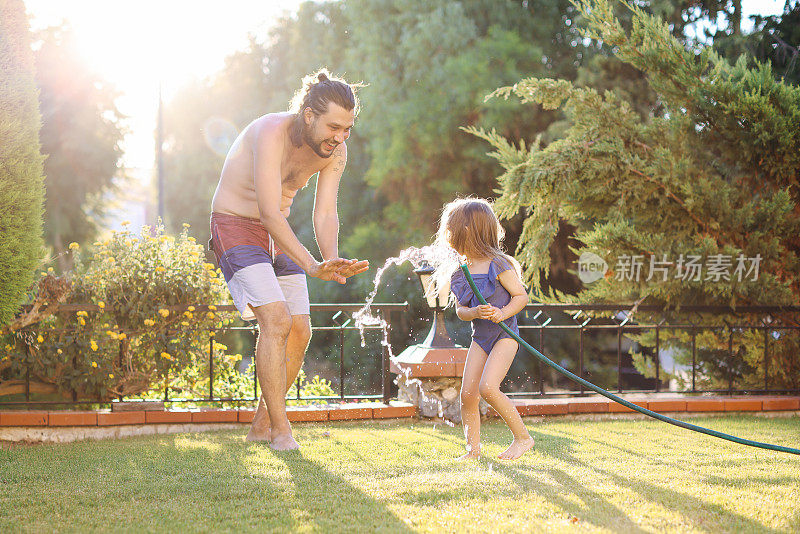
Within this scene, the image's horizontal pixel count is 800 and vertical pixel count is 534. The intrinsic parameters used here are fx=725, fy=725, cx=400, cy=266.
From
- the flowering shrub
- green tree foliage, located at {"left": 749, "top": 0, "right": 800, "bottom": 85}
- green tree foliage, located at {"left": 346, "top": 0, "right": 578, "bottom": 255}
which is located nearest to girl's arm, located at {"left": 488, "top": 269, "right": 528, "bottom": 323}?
the flowering shrub

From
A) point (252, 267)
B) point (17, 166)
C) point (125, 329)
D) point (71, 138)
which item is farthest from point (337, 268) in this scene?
point (71, 138)

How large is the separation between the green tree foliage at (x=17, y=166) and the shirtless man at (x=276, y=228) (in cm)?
126

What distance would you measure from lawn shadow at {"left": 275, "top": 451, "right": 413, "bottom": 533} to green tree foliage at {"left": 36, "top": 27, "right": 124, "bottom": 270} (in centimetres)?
1635

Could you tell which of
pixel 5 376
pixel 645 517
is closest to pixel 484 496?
pixel 645 517

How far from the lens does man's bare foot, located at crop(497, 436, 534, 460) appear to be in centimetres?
361

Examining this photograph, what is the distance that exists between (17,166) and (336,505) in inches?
119

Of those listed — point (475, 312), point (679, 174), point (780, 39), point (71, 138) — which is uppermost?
point (71, 138)

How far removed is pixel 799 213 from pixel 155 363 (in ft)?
18.4

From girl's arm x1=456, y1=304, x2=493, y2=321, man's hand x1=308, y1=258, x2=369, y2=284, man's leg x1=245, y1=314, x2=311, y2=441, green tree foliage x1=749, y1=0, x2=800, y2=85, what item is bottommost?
man's leg x1=245, y1=314, x2=311, y2=441

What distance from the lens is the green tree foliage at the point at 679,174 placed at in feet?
19.8

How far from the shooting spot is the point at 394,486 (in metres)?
2.98

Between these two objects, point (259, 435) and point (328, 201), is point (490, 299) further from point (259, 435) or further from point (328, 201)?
point (259, 435)

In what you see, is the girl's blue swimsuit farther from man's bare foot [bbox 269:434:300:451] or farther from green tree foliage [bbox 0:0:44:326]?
green tree foliage [bbox 0:0:44:326]

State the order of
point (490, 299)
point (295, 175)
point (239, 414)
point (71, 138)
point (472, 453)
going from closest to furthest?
point (472, 453) → point (490, 299) → point (295, 175) → point (239, 414) → point (71, 138)
